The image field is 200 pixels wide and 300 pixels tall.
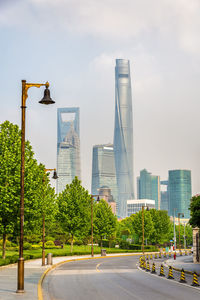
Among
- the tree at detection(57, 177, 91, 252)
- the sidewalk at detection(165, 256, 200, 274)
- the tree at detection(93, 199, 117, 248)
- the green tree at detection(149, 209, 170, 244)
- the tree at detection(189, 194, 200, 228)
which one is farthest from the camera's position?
the green tree at detection(149, 209, 170, 244)

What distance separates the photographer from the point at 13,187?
142ft

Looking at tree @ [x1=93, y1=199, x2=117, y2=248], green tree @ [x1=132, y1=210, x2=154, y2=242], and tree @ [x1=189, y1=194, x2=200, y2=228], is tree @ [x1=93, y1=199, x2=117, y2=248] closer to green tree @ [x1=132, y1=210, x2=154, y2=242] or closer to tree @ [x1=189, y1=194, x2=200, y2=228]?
green tree @ [x1=132, y1=210, x2=154, y2=242]

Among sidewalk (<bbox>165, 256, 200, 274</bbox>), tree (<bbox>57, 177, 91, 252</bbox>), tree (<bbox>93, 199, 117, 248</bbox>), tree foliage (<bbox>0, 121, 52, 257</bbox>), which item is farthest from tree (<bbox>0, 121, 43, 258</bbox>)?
tree (<bbox>93, 199, 117, 248</bbox>)

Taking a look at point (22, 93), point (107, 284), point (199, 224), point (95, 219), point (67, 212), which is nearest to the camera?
point (22, 93)

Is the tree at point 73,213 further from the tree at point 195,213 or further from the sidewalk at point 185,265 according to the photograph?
the tree at point 195,213

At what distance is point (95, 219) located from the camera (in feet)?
319

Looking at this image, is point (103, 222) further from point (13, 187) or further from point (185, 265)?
point (13, 187)

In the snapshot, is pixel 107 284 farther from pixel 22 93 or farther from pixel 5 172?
pixel 5 172

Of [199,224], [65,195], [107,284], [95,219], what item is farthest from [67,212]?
[107,284]

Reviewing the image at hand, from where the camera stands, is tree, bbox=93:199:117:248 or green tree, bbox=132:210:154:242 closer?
tree, bbox=93:199:117:248

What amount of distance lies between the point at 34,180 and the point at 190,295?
90.7 feet

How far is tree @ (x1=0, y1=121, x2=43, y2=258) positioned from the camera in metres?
42.8

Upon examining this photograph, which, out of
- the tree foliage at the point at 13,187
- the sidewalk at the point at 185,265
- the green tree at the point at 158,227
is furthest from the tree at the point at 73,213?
the green tree at the point at 158,227

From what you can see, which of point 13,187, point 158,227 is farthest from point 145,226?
point 13,187
